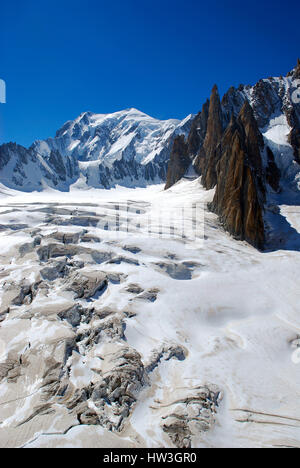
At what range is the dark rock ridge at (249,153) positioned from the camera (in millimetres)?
25250

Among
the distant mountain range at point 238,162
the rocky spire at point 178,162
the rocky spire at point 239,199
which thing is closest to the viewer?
the rocky spire at point 239,199

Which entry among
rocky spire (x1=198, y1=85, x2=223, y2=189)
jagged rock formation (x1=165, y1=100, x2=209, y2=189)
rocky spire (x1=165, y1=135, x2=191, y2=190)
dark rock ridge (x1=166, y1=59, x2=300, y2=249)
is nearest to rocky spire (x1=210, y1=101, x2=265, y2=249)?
dark rock ridge (x1=166, y1=59, x2=300, y2=249)

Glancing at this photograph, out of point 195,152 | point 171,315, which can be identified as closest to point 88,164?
point 195,152

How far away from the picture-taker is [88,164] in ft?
493

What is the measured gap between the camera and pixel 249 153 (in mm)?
40250

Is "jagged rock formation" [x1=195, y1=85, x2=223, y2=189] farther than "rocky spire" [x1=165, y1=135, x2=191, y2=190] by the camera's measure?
No

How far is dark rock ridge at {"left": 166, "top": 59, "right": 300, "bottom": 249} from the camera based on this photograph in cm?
2525

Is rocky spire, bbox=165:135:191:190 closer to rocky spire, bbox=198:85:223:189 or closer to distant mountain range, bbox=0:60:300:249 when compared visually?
distant mountain range, bbox=0:60:300:249

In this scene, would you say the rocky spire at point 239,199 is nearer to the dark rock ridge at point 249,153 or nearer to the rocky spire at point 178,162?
the dark rock ridge at point 249,153

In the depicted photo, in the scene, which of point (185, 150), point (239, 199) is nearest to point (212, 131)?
point (185, 150)

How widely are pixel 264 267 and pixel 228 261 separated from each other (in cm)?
238

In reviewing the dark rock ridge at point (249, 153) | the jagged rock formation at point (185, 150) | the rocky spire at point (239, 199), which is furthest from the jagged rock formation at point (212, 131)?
the rocky spire at point (239, 199)

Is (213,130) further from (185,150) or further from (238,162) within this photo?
(238,162)
